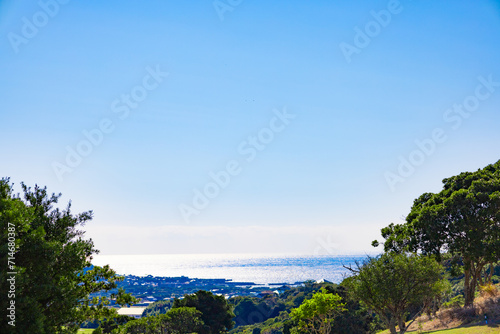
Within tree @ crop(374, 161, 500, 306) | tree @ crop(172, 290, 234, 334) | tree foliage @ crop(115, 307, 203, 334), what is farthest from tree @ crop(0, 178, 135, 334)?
tree @ crop(172, 290, 234, 334)

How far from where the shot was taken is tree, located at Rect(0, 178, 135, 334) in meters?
11.1

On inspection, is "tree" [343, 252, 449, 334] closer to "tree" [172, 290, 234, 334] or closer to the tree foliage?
the tree foliage

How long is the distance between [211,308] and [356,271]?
101 feet

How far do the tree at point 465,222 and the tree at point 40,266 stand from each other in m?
23.3

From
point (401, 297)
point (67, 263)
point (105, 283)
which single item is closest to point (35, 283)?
point (67, 263)

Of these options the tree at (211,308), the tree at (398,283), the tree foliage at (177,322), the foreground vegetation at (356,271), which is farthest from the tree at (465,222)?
the tree at (211,308)

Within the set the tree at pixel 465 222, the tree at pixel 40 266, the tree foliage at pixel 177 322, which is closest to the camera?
the tree at pixel 40 266

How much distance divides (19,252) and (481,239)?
27.2m

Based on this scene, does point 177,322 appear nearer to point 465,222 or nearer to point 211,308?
point 211,308

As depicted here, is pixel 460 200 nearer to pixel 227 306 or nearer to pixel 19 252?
pixel 19 252

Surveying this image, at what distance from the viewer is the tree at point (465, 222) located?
80.5 feet

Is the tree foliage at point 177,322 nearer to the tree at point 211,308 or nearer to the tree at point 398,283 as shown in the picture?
the tree at point 211,308

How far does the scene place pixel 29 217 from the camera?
41.9 ft

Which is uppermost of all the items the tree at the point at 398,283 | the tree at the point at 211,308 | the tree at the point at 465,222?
the tree at the point at 465,222
